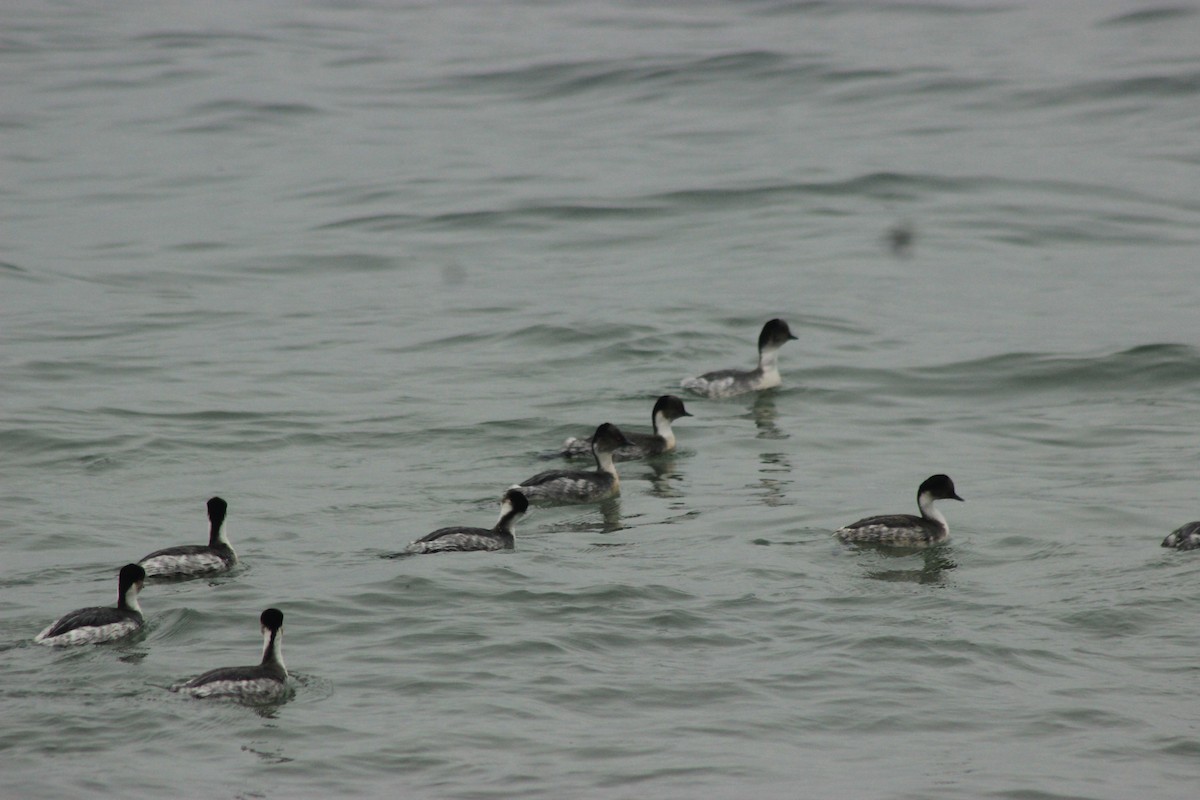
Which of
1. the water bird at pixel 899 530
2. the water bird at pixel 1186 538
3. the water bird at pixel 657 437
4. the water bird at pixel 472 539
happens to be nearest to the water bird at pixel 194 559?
the water bird at pixel 472 539

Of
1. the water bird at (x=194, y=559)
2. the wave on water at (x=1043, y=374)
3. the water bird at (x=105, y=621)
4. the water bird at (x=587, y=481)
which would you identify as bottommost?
the water bird at (x=105, y=621)

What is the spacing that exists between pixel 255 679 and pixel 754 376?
10157 millimetres

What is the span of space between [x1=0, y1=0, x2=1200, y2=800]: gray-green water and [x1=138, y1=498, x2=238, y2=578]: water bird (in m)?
0.22

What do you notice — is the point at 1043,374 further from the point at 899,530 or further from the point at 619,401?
the point at 899,530

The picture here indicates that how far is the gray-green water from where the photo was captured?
10.1 meters

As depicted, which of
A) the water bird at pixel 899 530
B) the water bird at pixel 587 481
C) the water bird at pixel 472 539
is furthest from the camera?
the water bird at pixel 587 481

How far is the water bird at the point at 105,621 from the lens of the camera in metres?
10.9

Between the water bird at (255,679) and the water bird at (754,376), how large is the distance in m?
9.28

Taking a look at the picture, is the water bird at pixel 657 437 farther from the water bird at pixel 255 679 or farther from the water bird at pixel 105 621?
the water bird at pixel 255 679

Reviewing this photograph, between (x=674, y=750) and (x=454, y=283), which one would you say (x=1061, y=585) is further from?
(x=454, y=283)

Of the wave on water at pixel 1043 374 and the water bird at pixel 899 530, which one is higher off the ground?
the wave on water at pixel 1043 374

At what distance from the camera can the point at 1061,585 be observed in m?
12.6

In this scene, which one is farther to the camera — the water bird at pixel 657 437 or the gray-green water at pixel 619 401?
the water bird at pixel 657 437

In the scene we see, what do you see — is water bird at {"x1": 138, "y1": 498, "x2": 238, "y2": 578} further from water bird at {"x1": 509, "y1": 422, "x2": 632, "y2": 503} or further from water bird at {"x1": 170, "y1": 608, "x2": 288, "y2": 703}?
water bird at {"x1": 509, "y1": 422, "x2": 632, "y2": 503}
